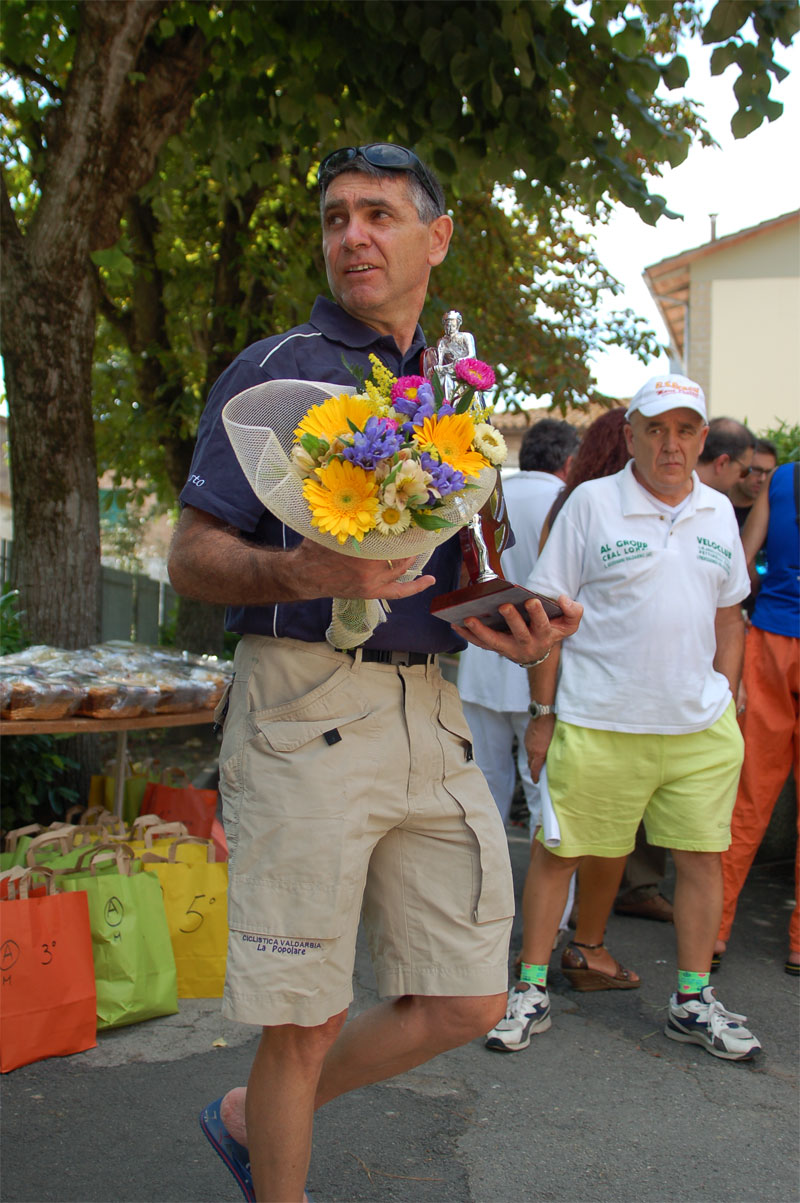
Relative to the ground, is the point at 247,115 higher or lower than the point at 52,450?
higher

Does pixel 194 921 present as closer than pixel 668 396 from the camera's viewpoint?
No

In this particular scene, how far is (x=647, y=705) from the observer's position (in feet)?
12.1

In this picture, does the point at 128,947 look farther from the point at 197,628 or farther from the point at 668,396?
the point at 197,628

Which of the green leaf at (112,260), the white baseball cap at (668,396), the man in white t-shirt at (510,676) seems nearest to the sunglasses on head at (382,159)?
the white baseball cap at (668,396)

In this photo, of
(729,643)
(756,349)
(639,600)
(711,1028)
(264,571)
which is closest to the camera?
(264,571)

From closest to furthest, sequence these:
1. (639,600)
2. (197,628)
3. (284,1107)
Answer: (284,1107), (639,600), (197,628)

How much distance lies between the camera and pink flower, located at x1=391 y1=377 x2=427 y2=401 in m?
1.74

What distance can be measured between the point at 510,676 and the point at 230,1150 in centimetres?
280

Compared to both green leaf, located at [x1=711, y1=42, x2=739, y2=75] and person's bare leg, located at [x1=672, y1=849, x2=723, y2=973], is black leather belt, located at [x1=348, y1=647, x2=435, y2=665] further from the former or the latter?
green leaf, located at [x1=711, y1=42, x2=739, y2=75]

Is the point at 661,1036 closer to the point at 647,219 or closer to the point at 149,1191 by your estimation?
the point at 149,1191

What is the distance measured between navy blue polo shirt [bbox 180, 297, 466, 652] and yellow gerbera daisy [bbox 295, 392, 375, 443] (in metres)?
0.40

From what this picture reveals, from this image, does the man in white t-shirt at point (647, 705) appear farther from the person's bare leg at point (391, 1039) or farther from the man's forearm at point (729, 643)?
the person's bare leg at point (391, 1039)

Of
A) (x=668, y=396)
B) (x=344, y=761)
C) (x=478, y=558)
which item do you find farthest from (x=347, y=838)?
(x=668, y=396)

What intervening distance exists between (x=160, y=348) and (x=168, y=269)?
779mm
